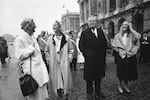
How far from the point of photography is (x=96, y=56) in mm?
3902

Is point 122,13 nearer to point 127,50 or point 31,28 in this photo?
point 127,50

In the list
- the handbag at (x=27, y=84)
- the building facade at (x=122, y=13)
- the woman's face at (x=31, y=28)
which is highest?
the building facade at (x=122, y=13)

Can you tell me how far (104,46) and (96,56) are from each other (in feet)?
1.11

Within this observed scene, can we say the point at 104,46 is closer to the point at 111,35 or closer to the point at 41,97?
the point at 41,97

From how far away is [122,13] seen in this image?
1728cm

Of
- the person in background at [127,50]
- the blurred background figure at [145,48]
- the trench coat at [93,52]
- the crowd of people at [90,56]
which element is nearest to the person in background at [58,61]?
the crowd of people at [90,56]

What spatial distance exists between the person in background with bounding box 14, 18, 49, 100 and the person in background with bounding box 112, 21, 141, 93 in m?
2.38

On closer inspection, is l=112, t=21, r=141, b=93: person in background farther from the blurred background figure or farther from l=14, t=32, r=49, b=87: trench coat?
the blurred background figure

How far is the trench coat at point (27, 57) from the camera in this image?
2.57 meters

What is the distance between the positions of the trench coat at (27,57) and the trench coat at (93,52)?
154 centimetres

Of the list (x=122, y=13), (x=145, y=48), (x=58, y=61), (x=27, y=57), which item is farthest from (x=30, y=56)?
(x=122, y=13)

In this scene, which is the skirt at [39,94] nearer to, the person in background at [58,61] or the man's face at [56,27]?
the person in background at [58,61]

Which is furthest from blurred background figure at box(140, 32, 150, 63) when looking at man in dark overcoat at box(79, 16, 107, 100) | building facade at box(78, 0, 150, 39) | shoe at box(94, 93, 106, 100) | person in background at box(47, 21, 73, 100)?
person in background at box(47, 21, 73, 100)

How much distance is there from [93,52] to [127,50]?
981 mm
